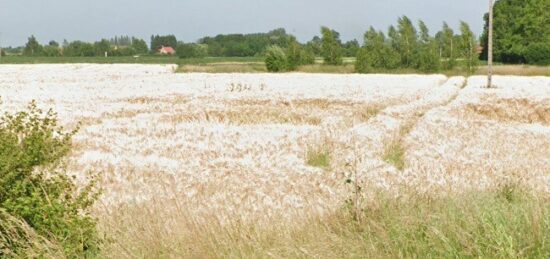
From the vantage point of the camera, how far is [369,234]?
4.76 metres

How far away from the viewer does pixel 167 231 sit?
5273 millimetres

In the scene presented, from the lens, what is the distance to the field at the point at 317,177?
471 cm

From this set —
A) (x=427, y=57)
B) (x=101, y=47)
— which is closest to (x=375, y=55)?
(x=427, y=57)

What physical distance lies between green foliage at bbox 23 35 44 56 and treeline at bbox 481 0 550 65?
422 feet

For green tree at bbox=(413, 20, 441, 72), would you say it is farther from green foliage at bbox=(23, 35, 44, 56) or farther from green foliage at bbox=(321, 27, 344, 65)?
green foliage at bbox=(23, 35, 44, 56)

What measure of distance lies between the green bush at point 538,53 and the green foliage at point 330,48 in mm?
32067

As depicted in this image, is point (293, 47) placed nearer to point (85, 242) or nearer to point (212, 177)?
point (212, 177)

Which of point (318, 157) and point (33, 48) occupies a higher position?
point (33, 48)

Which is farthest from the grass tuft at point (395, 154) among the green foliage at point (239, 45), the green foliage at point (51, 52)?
the green foliage at point (51, 52)

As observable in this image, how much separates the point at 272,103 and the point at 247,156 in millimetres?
15629

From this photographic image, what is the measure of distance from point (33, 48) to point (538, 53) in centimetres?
14083

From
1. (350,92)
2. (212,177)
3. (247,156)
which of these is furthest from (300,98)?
(212,177)

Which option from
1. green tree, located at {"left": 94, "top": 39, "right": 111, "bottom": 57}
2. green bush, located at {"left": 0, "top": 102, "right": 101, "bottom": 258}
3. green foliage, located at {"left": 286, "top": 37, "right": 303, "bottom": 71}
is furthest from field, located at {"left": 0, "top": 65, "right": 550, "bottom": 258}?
green tree, located at {"left": 94, "top": 39, "right": 111, "bottom": 57}

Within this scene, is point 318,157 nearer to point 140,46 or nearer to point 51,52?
point 51,52
